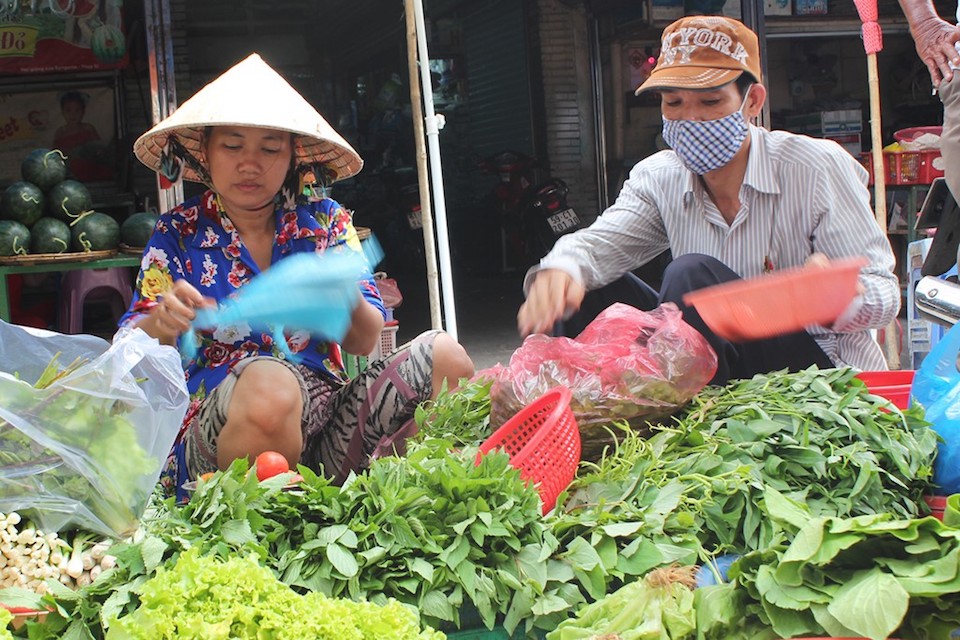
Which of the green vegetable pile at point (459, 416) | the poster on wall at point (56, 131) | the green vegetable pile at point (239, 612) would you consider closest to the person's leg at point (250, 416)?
the green vegetable pile at point (459, 416)

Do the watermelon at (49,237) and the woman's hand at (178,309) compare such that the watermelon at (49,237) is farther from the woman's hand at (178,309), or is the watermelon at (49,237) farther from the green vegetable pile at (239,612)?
the green vegetable pile at (239,612)

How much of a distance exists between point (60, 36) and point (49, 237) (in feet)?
5.57

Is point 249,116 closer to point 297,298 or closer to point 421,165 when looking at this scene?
point 297,298

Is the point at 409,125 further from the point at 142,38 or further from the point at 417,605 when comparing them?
the point at 417,605

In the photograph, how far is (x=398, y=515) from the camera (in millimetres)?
1735

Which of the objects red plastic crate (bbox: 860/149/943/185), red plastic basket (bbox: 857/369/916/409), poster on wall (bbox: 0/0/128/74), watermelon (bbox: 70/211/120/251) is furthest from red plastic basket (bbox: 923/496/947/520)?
red plastic crate (bbox: 860/149/943/185)

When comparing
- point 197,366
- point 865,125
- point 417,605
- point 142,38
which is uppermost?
point 142,38

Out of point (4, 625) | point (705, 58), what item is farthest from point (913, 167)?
point (4, 625)

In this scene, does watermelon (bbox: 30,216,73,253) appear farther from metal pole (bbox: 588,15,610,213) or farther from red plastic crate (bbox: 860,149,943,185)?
red plastic crate (bbox: 860,149,943,185)

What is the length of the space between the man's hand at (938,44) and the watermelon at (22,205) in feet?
13.2

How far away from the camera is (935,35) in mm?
3520

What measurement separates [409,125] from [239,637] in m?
9.17

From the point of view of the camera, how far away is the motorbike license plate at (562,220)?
8.52 metres

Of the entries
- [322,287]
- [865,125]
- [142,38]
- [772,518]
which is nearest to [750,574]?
[772,518]
